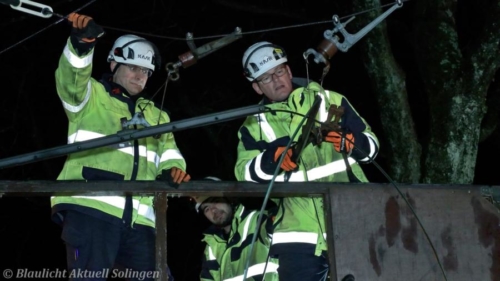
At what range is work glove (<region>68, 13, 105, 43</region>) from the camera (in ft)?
17.1

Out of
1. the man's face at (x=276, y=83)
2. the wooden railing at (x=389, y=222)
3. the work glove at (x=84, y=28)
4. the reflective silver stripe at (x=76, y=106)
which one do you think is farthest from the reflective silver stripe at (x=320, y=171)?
the work glove at (x=84, y=28)

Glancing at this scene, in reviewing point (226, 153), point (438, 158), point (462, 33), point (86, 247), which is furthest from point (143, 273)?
point (462, 33)

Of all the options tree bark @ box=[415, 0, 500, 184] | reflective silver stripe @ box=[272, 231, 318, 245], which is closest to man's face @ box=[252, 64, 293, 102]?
reflective silver stripe @ box=[272, 231, 318, 245]

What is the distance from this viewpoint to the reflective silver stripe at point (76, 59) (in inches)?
221

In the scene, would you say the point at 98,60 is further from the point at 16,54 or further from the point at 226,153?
the point at 226,153

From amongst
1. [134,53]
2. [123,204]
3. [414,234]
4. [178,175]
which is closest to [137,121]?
[178,175]

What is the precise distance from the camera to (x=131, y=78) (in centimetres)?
637

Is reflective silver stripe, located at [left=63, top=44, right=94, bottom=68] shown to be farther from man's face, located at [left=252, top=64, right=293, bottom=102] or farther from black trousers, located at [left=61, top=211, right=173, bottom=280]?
man's face, located at [left=252, top=64, right=293, bottom=102]

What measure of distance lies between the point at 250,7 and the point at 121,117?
4986 millimetres

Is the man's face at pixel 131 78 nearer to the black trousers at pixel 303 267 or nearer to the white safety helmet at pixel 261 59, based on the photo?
the white safety helmet at pixel 261 59

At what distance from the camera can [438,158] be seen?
28.2 feet

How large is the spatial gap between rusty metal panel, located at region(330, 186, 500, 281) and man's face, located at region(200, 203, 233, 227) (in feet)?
7.48

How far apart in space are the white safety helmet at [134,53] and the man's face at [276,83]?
72cm

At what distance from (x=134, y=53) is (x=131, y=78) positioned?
6.4 inches
